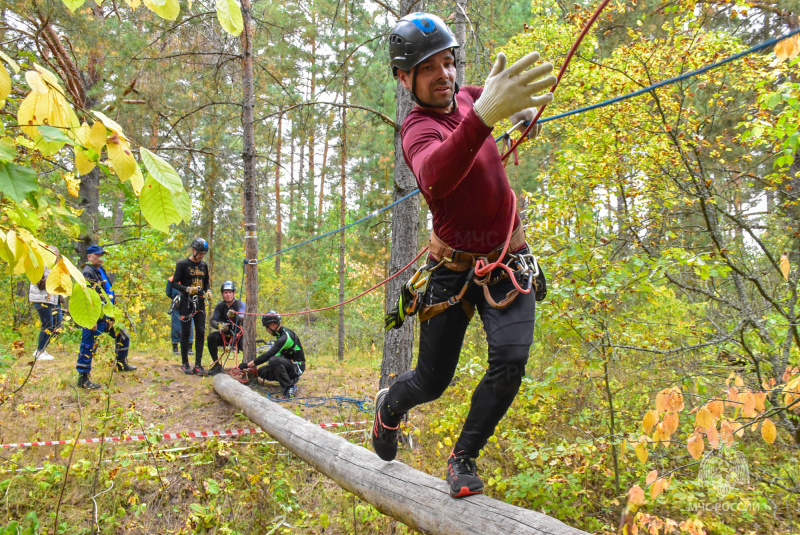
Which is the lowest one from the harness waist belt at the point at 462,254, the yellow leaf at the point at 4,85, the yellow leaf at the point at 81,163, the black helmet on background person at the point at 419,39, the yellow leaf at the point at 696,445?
the yellow leaf at the point at 696,445

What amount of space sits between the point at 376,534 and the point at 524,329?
2628 millimetres

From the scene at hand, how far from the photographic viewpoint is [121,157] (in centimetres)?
150

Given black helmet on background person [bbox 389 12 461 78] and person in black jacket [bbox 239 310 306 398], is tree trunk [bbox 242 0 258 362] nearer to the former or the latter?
person in black jacket [bbox 239 310 306 398]

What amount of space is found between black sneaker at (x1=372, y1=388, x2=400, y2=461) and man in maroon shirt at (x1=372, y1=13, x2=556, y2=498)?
266 millimetres

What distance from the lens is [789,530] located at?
4.14 metres

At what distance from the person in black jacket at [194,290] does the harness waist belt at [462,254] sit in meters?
5.88

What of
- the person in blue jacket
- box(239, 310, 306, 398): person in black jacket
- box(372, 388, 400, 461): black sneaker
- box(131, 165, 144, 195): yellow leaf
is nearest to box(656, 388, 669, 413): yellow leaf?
box(372, 388, 400, 461): black sneaker

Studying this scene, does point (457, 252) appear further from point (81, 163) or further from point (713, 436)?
point (81, 163)

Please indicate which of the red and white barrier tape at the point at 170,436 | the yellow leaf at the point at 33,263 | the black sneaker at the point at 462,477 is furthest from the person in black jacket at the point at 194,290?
the yellow leaf at the point at 33,263

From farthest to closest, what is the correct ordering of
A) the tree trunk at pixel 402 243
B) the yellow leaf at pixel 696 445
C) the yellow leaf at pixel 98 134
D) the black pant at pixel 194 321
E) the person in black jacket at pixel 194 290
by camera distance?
the black pant at pixel 194 321
the person in black jacket at pixel 194 290
the tree trunk at pixel 402 243
the yellow leaf at pixel 696 445
the yellow leaf at pixel 98 134

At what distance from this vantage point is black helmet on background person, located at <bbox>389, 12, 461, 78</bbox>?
98.4 inches

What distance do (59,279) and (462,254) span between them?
5.99 ft

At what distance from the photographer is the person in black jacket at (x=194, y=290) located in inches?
307

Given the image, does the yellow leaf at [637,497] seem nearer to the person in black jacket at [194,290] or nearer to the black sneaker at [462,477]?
the black sneaker at [462,477]
